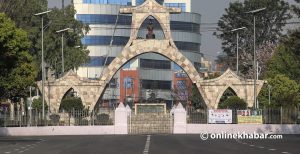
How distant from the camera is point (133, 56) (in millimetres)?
76125

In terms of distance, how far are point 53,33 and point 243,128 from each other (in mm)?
38055

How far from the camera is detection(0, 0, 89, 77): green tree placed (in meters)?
90.4

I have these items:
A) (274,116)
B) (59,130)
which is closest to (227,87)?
(274,116)

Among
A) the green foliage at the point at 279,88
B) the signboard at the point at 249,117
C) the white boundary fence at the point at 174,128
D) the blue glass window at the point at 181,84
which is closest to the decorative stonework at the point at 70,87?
the white boundary fence at the point at 174,128

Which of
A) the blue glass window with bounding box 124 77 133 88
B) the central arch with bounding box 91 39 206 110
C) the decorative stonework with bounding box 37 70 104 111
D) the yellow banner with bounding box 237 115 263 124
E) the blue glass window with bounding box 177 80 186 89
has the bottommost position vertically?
the yellow banner with bounding box 237 115 263 124

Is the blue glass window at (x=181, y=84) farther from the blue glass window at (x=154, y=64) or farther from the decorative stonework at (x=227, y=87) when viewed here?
the decorative stonework at (x=227, y=87)

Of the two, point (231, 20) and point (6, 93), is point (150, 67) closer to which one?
point (231, 20)

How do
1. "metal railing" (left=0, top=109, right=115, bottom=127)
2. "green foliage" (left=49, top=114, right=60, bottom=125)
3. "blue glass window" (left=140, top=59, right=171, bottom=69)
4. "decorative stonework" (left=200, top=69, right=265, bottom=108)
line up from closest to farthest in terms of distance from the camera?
"metal railing" (left=0, top=109, right=115, bottom=127) < "green foliage" (left=49, top=114, right=60, bottom=125) < "decorative stonework" (left=200, top=69, right=265, bottom=108) < "blue glass window" (left=140, top=59, right=171, bottom=69)

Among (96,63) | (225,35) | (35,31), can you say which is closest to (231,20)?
(225,35)

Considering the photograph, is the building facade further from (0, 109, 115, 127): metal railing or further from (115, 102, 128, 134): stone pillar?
A: (115, 102, 128, 134): stone pillar

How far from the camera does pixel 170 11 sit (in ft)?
249

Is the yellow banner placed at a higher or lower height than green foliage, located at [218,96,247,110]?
lower

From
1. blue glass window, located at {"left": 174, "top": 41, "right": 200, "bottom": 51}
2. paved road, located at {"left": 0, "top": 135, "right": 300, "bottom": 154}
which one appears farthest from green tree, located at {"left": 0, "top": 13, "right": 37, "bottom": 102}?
blue glass window, located at {"left": 174, "top": 41, "right": 200, "bottom": 51}

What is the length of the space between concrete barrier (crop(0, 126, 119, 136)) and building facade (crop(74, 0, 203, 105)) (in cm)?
7459
